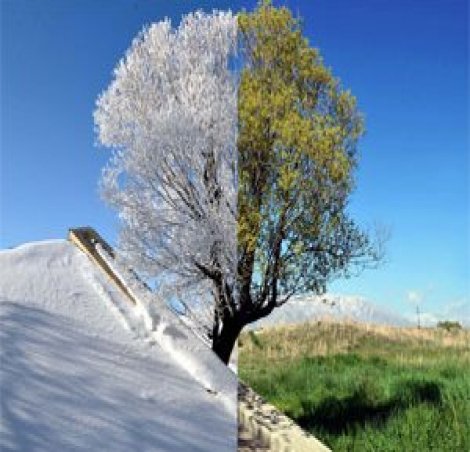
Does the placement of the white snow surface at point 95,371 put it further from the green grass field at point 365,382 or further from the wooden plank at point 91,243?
the green grass field at point 365,382

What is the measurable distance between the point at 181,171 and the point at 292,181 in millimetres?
802

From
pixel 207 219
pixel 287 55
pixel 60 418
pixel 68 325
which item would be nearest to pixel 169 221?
pixel 207 219

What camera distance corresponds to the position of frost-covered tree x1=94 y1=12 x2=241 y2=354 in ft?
16.3

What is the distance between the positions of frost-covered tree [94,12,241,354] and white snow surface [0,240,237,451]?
1.69 feet

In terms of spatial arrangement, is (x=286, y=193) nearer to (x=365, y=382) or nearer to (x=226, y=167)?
(x=226, y=167)

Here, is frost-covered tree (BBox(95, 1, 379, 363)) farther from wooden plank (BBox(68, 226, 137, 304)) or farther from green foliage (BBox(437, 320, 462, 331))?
green foliage (BBox(437, 320, 462, 331))

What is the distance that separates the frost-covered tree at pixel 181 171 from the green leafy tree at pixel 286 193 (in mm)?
121

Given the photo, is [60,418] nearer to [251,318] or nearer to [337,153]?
[251,318]

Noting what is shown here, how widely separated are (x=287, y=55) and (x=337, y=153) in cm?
95

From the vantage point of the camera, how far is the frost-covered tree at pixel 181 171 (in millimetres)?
4980

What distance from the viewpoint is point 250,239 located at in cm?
504

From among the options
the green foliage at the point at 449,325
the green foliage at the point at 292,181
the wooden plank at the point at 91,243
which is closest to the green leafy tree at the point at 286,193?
the green foliage at the point at 292,181

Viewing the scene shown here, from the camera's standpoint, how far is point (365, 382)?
5281 millimetres

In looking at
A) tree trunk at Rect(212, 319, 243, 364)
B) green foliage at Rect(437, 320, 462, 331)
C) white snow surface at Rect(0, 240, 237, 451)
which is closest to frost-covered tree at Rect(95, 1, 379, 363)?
tree trunk at Rect(212, 319, 243, 364)
